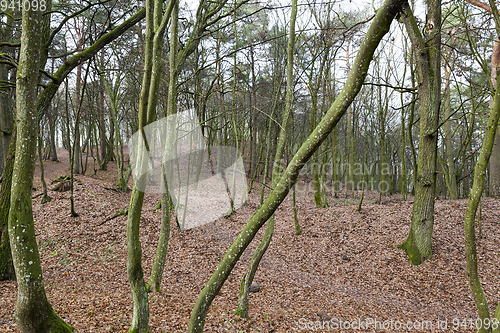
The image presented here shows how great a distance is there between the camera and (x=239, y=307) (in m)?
4.56

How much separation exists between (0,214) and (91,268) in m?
2.31

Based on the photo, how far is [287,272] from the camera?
22.9ft

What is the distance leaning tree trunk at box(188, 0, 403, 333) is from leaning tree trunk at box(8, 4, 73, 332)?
1.63 m

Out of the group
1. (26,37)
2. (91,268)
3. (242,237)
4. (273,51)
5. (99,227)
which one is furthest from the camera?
(273,51)

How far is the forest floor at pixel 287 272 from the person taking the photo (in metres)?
4.49

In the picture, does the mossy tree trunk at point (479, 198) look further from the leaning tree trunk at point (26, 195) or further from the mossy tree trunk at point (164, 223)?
the leaning tree trunk at point (26, 195)

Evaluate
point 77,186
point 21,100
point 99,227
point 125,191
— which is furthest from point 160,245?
point 125,191

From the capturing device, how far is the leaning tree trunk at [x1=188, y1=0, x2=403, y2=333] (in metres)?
2.00

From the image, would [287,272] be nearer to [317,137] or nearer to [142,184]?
[142,184]

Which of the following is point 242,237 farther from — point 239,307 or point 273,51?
point 273,51

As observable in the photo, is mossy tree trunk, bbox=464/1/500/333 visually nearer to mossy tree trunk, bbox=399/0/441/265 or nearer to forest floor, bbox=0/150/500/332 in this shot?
forest floor, bbox=0/150/500/332

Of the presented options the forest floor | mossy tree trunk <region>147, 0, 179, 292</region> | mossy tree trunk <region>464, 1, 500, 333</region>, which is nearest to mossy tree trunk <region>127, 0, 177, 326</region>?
the forest floor

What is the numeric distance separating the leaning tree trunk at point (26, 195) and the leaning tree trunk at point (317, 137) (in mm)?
1626
